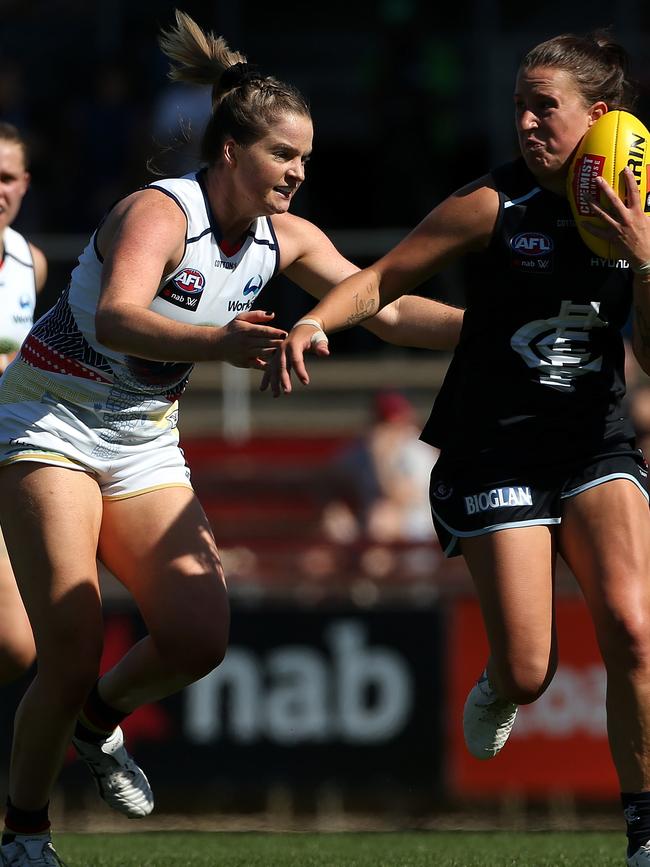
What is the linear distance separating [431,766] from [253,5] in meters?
8.30

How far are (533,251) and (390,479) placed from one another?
5252mm

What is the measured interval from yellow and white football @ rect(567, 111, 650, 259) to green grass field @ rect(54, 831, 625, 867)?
2179mm

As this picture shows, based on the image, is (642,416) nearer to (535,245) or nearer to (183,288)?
(535,245)

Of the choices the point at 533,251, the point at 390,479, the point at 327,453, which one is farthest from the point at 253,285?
the point at 327,453

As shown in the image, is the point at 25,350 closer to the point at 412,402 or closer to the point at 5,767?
the point at 5,767

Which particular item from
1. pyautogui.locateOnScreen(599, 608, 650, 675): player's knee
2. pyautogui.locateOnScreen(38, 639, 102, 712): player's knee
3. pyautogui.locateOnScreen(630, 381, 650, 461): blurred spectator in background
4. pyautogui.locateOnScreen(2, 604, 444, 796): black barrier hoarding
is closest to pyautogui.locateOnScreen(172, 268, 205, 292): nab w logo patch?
pyautogui.locateOnScreen(38, 639, 102, 712): player's knee

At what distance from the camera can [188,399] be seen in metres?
11.7

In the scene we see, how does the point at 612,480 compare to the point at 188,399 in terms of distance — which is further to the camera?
the point at 188,399

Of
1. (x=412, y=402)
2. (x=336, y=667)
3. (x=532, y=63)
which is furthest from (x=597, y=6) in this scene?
(x=532, y=63)

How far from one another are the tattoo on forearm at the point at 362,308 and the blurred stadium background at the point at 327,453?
84 cm

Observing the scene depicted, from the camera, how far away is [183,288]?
4.67m

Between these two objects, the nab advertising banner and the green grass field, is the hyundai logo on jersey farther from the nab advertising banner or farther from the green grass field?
the nab advertising banner

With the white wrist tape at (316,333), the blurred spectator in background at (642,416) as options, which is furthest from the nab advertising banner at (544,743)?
the white wrist tape at (316,333)

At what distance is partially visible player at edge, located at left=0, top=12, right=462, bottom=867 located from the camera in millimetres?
4609
